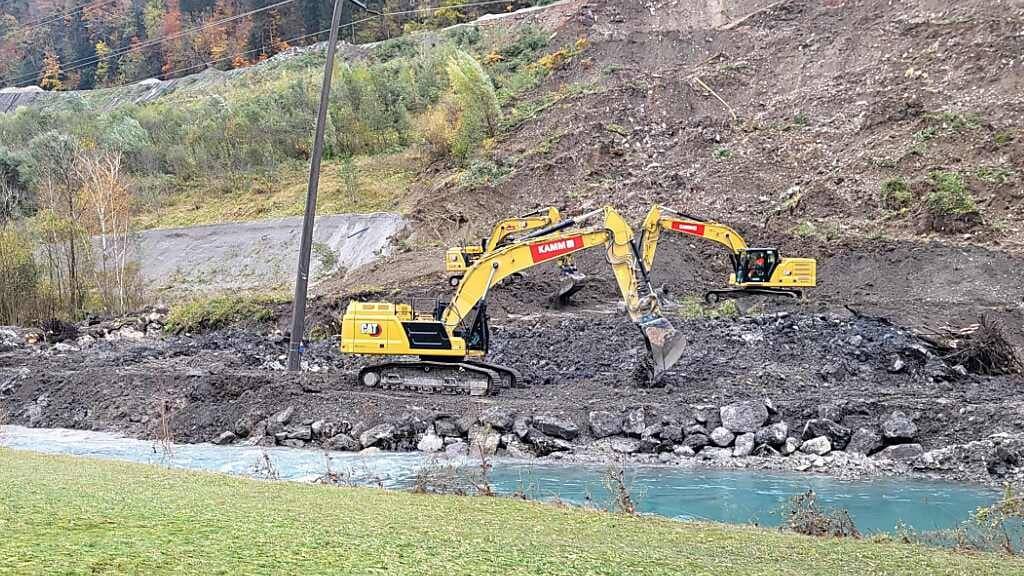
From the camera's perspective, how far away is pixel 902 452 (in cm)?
1054

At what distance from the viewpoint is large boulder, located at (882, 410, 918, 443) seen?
10805mm

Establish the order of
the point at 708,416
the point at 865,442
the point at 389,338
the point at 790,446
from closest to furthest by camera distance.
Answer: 1. the point at 865,442
2. the point at 790,446
3. the point at 708,416
4. the point at 389,338

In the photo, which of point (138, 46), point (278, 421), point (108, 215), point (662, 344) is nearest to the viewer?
point (278, 421)

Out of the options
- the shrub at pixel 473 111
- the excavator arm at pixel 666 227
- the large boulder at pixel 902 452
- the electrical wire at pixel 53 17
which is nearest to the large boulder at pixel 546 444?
the large boulder at pixel 902 452

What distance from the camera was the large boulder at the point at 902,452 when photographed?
10430 mm

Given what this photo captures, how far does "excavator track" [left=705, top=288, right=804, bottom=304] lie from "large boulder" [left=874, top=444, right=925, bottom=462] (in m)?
10.7

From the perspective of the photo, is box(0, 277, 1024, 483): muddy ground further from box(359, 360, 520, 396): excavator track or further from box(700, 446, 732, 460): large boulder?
box(359, 360, 520, 396): excavator track

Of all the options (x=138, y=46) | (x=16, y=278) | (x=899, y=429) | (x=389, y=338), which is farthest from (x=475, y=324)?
(x=138, y=46)

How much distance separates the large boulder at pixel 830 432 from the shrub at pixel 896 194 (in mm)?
16177

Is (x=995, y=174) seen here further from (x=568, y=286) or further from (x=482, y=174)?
(x=482, y=174)

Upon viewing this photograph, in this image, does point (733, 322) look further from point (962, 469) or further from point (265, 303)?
point (265, 303)

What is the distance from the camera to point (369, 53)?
56.2 meters

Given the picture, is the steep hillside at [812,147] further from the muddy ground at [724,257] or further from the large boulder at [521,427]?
the large boulder at [521,427]

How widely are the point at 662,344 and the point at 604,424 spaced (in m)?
2.52
